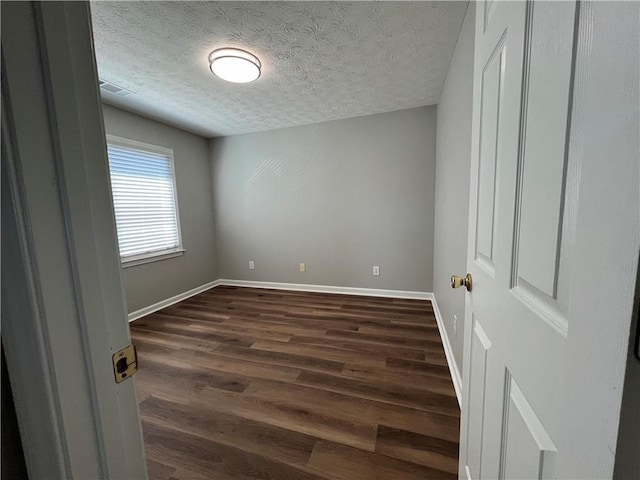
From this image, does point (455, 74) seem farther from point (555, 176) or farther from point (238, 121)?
point (238, 121)

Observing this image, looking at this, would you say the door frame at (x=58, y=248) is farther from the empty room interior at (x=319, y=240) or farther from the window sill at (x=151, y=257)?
the window sill at (x=151, y=257)

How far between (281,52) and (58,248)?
2.06 m

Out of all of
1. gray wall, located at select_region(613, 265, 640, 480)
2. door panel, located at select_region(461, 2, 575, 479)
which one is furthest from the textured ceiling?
gray wall, located at select_region(613, 265, 640, 480)

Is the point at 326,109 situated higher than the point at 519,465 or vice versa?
the point at 326,109

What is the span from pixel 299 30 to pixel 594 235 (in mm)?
1988

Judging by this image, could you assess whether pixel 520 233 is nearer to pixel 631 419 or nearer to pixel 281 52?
pixel 631 419

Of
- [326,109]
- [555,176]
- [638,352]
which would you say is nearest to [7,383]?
[638,352]

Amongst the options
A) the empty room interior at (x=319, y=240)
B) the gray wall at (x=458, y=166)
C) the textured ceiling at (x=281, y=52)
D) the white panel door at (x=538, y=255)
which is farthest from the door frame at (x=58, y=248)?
the gray wall at (x=458, y=166)

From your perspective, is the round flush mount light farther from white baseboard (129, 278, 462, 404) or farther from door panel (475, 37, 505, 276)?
white baseboard (129, 278, 462, 404)

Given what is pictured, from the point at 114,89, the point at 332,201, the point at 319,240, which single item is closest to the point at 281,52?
the point at 114,89

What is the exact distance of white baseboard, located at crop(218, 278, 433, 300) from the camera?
333cm

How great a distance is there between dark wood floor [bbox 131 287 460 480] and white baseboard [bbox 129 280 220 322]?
23 centimetres

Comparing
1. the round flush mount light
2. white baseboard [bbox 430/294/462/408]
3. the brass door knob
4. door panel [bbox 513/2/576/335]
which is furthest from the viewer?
the round flush mount light

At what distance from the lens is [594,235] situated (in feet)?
1.07
